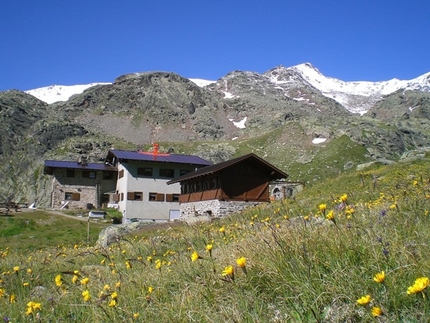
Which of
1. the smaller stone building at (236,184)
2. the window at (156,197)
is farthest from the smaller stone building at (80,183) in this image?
the smaller stone building at (236,184)

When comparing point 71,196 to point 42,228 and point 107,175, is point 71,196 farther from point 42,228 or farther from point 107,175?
point 42,228

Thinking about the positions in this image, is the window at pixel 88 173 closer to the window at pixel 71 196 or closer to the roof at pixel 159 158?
the window at pixel 71 196

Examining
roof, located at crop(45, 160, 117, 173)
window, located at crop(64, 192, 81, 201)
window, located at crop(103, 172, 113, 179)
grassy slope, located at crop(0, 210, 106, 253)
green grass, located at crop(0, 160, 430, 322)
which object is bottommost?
grassy slope, located at crop(0, 210, 106, 253)

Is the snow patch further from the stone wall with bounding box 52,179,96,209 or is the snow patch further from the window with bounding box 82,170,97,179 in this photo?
the stone wall with bounding box 52,179,96,209

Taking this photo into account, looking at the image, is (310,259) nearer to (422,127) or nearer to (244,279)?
(244,279)

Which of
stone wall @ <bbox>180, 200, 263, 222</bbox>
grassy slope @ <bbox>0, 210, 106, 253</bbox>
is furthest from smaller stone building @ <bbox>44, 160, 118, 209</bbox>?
stone wall @ <bbox>180, 200, 263, 222</bbox>

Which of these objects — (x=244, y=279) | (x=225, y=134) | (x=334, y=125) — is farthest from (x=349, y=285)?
(x=225, y=134)

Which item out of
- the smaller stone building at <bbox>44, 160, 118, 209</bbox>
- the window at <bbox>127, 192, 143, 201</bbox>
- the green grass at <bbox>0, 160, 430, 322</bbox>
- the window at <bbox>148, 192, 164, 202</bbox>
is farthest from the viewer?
the smaller stone building at <bbox>44, 160, 118, 209</bbox>

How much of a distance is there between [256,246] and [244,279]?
96 centimetres

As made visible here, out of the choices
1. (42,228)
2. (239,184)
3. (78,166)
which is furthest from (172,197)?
(239,184)

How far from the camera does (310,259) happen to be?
4.29 meters

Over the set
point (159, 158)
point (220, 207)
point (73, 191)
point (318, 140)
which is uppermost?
point (318, 140)

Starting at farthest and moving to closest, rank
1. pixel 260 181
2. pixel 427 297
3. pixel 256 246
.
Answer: pixel 260 181 → pixel 256 246 → pixel 427 297

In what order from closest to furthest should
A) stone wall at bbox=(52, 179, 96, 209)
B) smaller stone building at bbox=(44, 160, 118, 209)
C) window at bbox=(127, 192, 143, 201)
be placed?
window at bbox=(127, 192, 143, 201)
stone wall at bbox=(52, 179, 96, 209)
smaller stone building at bbox=(44, 160, 118, 209)
